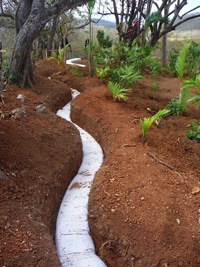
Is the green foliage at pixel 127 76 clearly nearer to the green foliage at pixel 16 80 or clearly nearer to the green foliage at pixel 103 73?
the green foliage at pixel 103 73

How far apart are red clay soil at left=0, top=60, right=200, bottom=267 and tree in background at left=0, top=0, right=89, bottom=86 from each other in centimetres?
104

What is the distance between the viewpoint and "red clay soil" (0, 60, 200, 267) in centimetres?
341

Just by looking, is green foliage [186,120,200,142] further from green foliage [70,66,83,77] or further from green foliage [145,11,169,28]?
green foliage [145,11,169,28]

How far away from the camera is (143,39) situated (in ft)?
39.5

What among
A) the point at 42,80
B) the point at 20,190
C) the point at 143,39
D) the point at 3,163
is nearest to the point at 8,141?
the point at 3,163

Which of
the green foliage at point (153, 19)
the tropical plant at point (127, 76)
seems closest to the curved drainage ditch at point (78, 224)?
the tropical plant at point (127, 76)

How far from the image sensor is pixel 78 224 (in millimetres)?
4137

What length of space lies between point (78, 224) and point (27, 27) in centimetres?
460

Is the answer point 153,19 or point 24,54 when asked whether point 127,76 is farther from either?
point 153,19

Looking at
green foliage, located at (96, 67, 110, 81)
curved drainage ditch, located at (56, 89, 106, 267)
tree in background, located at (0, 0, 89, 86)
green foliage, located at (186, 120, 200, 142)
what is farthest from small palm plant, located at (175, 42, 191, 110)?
green foliage, located at (96, 67, 110, 81)

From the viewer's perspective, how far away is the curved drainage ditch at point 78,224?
3.63 m

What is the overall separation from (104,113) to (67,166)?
178 cm

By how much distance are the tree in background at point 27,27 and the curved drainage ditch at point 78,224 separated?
117 inches

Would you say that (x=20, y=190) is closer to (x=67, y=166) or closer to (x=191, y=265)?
(x=67, y=166)
